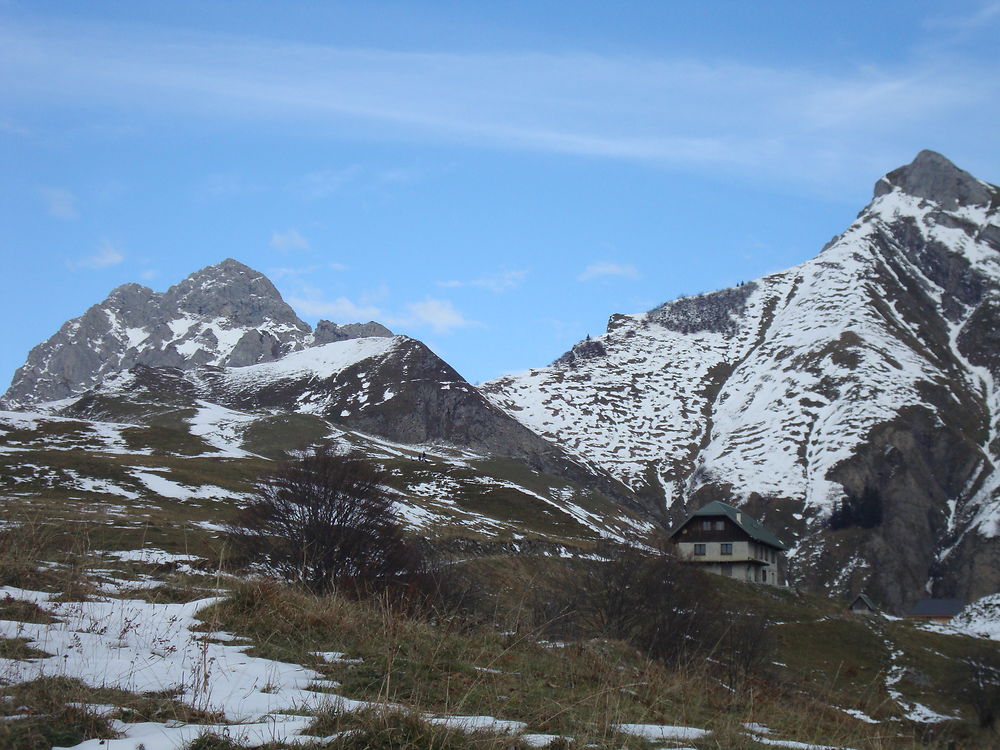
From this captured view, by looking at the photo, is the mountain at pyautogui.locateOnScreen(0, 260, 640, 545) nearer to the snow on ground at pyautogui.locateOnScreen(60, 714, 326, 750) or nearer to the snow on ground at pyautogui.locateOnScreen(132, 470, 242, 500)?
the snow on ground at pyautogui.locateOnScreen(132, 470, 242, 500)

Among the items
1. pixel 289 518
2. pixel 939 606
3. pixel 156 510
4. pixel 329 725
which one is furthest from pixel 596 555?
pixel 329 725

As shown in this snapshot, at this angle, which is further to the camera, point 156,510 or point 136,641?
point 156,510

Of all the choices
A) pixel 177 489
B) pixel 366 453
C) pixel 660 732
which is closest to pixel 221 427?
pixel 366 453

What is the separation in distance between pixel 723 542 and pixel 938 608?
119ft

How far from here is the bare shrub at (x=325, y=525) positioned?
30719mm

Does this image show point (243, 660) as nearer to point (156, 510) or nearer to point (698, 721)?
point (698, 721)

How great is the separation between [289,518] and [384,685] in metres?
28.4

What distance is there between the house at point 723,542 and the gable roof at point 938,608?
2776 cm

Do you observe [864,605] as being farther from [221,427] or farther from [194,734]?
[194,734]

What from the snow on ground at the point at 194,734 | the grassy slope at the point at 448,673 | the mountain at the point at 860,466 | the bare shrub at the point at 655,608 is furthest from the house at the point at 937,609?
the snow on ground at the point at 194,734

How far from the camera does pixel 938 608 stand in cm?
11294

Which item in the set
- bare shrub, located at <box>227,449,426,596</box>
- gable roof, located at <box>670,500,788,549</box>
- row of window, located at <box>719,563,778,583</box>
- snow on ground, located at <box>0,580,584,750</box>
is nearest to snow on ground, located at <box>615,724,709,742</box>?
snow on ground, located at <box>0,580,584,750</box>

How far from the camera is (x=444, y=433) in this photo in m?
184

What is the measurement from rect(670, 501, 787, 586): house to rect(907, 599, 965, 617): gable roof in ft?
91.1
